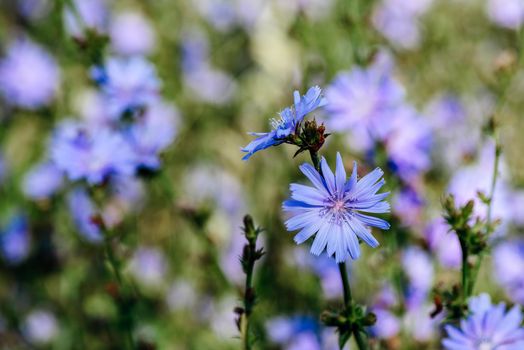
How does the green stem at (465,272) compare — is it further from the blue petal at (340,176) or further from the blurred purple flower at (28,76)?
the blurred purple flower at (28,76)

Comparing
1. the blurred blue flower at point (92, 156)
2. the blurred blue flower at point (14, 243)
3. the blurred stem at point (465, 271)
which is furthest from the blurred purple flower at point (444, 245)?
the blurred blue flower at point (14, 243)

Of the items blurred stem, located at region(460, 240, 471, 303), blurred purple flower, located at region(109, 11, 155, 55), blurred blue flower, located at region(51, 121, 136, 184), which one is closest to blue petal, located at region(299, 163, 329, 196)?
blurred stem, located at region(460, 240, 471, 303)

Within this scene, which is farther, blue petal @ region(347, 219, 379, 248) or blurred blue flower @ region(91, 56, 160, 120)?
blurred blue flower @ region(91, 56, 160, 120)

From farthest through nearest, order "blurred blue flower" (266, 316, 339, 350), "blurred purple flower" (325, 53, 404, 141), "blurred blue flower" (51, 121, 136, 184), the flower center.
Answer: "blurred purple flower" (325, 53, 404, 141), "blurred blue flower" (266, 316, 339, 350), "blurred blue flower" (51, 121, 136, 184), the flower center

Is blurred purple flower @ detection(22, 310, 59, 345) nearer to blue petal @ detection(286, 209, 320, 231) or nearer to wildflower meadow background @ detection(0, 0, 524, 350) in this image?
wildflower meadow background @ detection(0, 0, 524, 350)

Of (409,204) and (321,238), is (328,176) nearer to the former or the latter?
(321,238)

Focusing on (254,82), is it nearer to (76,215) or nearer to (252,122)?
(252,122)

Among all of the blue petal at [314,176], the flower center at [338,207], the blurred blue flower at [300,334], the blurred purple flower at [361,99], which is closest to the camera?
the blue petal at [314,176]
